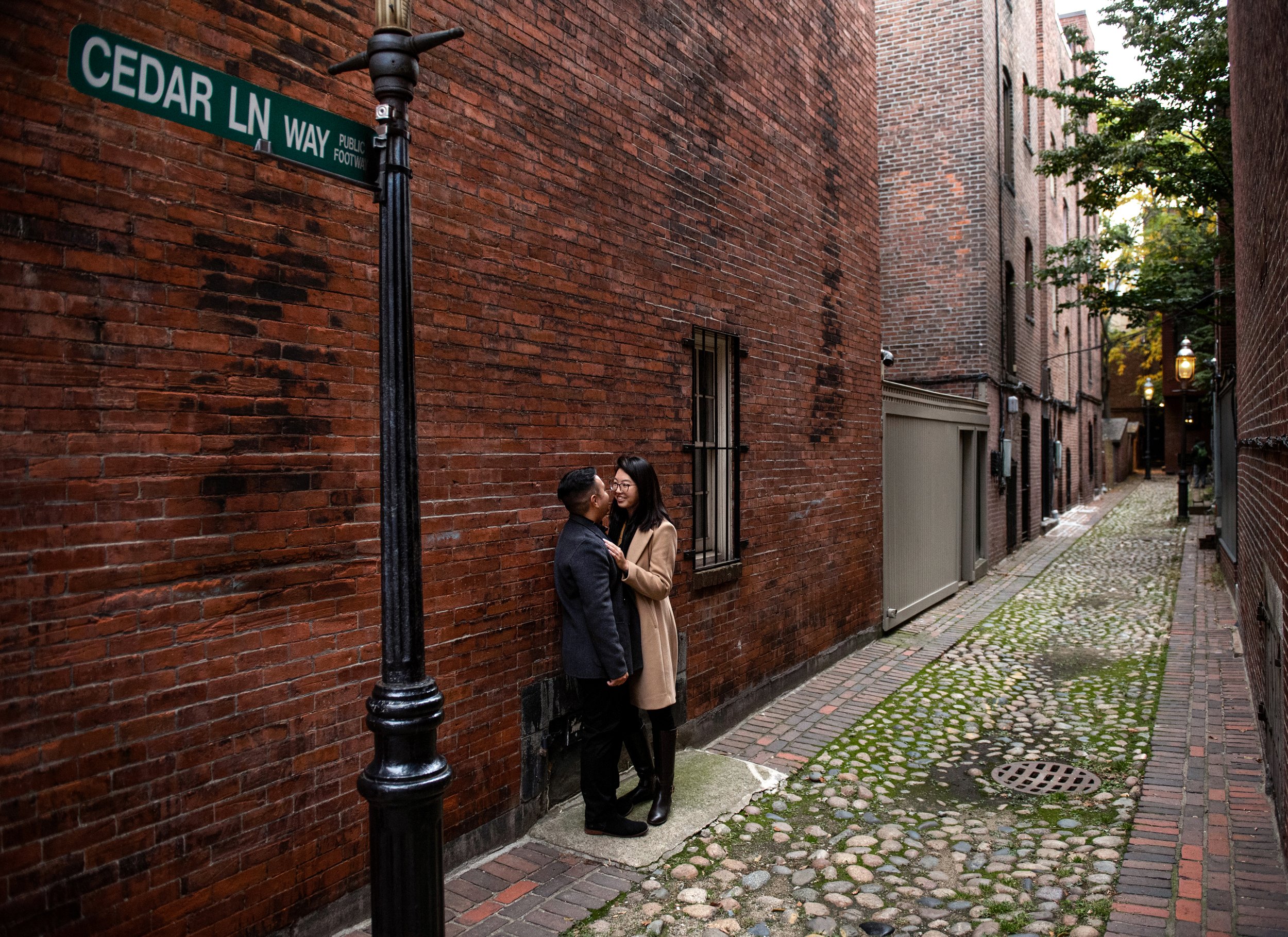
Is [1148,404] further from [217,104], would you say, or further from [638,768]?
[217,104]

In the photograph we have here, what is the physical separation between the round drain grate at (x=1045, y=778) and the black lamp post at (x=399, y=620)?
427cm

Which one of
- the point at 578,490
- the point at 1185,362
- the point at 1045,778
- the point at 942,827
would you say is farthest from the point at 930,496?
the point at 1185,362

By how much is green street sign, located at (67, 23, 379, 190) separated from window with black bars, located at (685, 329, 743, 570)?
4.21 meters

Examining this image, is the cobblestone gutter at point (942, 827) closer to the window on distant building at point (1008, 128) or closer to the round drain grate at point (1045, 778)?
the round drain grate at point (1045, 778)

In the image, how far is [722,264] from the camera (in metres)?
6.82

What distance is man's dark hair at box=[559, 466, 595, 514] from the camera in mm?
4582

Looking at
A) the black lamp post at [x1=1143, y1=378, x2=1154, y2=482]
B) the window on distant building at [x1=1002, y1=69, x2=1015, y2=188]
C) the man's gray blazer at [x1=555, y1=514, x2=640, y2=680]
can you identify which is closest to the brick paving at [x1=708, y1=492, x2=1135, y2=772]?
the man's gray blazer at [x1=555, y1=514, x2=640, y2=680]

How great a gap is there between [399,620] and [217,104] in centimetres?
145

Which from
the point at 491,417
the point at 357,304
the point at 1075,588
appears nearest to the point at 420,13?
the point at 357,304

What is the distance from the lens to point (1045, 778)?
225 inches

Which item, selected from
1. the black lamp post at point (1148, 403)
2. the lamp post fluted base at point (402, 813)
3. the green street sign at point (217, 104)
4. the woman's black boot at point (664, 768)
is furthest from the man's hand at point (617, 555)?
the black lamp post at point (1148, 403)

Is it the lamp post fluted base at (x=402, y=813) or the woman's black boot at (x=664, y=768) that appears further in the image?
the woman's black boot at (x=664, y=768)

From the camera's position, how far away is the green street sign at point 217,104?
6.96 feet

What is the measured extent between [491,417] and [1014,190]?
16310 millimetres
